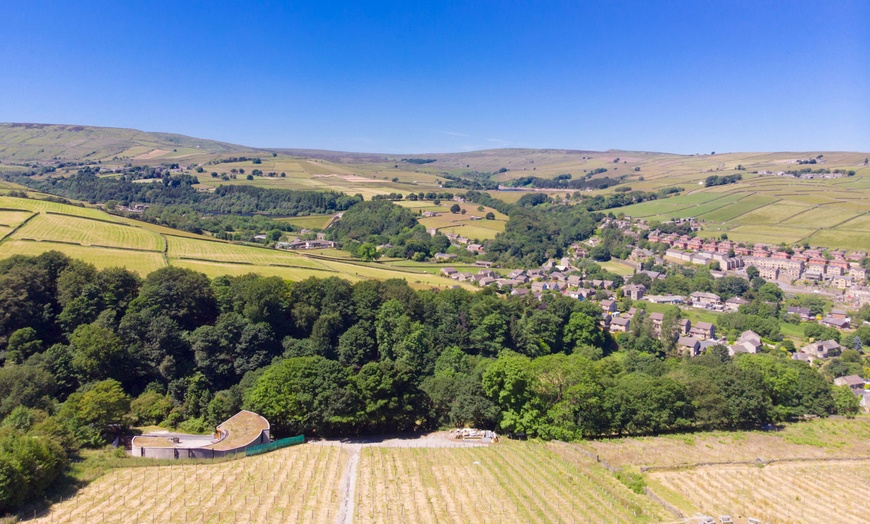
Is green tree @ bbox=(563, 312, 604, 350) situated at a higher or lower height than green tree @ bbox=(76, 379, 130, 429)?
lower

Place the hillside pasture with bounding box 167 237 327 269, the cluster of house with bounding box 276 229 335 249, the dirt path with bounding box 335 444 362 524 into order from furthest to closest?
the cluster of house with bounding box 276 229 335 249, the hillside pasture with bounding box 167 237 327 269, the dirt path with bounding box 335 444 362 524

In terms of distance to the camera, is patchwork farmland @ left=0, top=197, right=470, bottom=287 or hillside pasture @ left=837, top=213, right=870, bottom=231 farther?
hillside pasture @ left=837, top=213, right=870, bottom=231

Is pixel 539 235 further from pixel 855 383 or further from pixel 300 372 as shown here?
pixel 300 372

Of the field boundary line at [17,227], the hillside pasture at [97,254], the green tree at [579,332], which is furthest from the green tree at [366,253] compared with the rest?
the field boundary line at [17,227]

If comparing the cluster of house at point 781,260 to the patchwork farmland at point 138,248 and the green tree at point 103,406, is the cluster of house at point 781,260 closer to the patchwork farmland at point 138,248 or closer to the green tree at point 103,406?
the patchwork farmland at point 138,248

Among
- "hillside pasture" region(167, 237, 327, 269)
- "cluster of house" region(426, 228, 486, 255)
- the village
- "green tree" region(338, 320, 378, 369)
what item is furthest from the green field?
"green tree" region(338, 320, 378, 369)

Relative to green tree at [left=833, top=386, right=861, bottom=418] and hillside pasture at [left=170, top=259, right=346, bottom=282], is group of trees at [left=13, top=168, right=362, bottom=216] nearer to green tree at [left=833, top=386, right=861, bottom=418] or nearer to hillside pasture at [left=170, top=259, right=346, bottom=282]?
hillside pasture at [left=170, top=259, right=346, bottom=282]

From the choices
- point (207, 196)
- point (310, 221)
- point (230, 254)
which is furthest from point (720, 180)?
point (230, 254)
